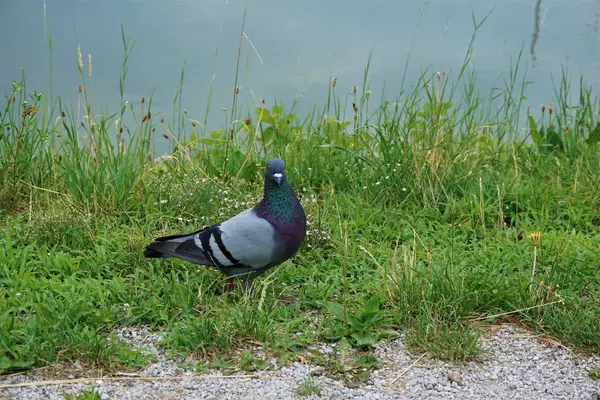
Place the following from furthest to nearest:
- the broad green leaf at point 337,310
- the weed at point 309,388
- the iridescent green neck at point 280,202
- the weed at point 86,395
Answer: the iridescent green neck at point 280,202 → the broad green leaf at point 337,310 → the weed at point 309,388 → the weed at point 86,395

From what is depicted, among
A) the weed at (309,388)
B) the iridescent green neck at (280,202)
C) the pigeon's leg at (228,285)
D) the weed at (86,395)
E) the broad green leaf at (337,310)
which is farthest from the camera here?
the pigeon's leg at (228,285)

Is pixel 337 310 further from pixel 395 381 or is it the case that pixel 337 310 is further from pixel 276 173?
pixel 276 173

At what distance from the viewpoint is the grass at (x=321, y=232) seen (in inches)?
142

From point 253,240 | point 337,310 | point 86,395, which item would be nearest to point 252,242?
point 253,240

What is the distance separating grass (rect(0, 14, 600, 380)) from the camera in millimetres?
3607

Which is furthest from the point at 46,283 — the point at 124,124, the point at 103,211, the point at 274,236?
the point at 124,124

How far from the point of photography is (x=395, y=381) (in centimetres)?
336

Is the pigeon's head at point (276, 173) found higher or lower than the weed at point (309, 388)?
higher

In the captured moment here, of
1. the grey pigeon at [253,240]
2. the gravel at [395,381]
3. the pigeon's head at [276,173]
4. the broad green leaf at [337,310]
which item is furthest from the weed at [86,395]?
the pigeon's head at [276,173]

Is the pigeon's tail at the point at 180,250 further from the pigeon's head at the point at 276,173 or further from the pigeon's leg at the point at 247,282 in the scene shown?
the pigeon's head at the point at 276,173

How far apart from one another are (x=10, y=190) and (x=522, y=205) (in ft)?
10.7

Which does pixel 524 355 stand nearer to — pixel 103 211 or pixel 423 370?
pixel 423 370

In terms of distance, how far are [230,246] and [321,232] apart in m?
0.89

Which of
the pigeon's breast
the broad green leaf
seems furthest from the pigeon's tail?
the broad green leaf
